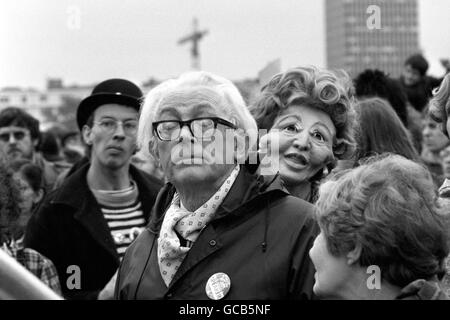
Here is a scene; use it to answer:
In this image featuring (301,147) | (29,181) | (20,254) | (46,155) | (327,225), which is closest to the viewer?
(327,225)

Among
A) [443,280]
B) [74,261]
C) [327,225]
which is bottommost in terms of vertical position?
[74,261]

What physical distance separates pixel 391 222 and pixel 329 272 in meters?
0.30

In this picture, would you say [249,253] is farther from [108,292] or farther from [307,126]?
[108,292]

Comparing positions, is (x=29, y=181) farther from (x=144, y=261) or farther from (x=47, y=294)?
(x=47, y=294)

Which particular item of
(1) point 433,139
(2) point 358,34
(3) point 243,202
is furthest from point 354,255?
(2) point 358,34

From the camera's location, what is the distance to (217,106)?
383 centimetres

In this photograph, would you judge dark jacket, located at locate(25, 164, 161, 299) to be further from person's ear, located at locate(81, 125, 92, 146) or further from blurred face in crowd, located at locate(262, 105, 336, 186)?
blurred face in crowd, located at locate(262, 105, 336, 186)

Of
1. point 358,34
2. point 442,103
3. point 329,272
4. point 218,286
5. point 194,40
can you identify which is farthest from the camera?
point 194,40

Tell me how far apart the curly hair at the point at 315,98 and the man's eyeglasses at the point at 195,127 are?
583 mm

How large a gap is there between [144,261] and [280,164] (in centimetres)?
84

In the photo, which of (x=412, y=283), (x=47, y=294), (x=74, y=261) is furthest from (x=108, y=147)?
(x=47, y=294)

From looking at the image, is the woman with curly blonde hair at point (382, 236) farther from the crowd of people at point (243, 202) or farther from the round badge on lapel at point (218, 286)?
the round badge on lapel at point (218, 286)

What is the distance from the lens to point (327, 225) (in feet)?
10.2

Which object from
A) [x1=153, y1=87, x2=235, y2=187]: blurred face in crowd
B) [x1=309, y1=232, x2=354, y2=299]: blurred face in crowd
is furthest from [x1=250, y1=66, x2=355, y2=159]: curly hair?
[x1=309, y1=232, x2=354, y2=299]: blurred face in crowd
